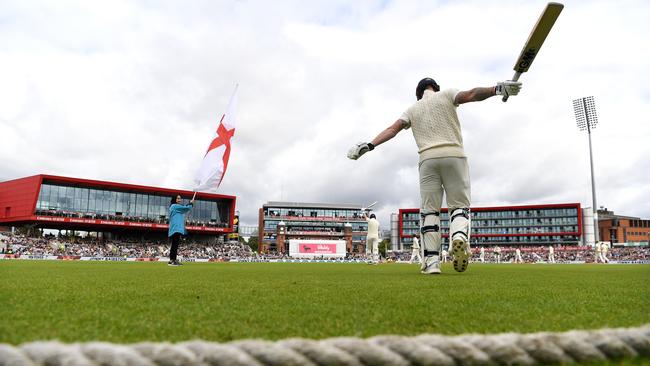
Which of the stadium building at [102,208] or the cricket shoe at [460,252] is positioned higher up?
the stadium building at [102,208]

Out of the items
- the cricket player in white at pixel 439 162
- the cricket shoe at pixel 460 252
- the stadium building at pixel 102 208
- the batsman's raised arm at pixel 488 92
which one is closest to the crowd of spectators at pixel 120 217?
the stadium building at pixel 102 208

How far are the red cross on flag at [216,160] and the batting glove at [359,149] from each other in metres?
4.41

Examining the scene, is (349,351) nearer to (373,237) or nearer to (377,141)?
(377,141)

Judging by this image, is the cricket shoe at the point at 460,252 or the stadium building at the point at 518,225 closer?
the cricket shoe at the point at 460,252

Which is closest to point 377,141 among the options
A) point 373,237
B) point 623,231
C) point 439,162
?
point 439,162

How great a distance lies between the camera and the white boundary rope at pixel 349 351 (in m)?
1.11

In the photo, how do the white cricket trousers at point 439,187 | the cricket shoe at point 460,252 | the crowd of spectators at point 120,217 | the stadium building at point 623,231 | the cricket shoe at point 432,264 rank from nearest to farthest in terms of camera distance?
the cricket shoe at point 460,252, the white cricket trousers at point 439,187, the cricket shoe at point 432,264, the crowd of spectators at point 120,217, the stadium building at point 623,231

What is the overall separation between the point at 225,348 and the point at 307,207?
111293 mm

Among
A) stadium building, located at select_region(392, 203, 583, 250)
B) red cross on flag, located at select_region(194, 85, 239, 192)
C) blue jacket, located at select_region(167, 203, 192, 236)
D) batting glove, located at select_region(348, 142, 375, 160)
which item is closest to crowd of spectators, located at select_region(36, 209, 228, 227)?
stadium building, located at select_region(392, 203, 583, 250)

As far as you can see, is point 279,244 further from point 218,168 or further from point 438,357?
point 438,357

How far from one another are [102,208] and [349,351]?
73.1m

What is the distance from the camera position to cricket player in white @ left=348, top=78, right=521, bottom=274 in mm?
6371

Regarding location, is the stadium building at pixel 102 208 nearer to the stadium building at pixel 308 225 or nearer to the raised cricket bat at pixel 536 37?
the stadium building at pixel 308 225

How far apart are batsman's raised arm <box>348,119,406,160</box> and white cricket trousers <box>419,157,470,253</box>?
0.75 m
